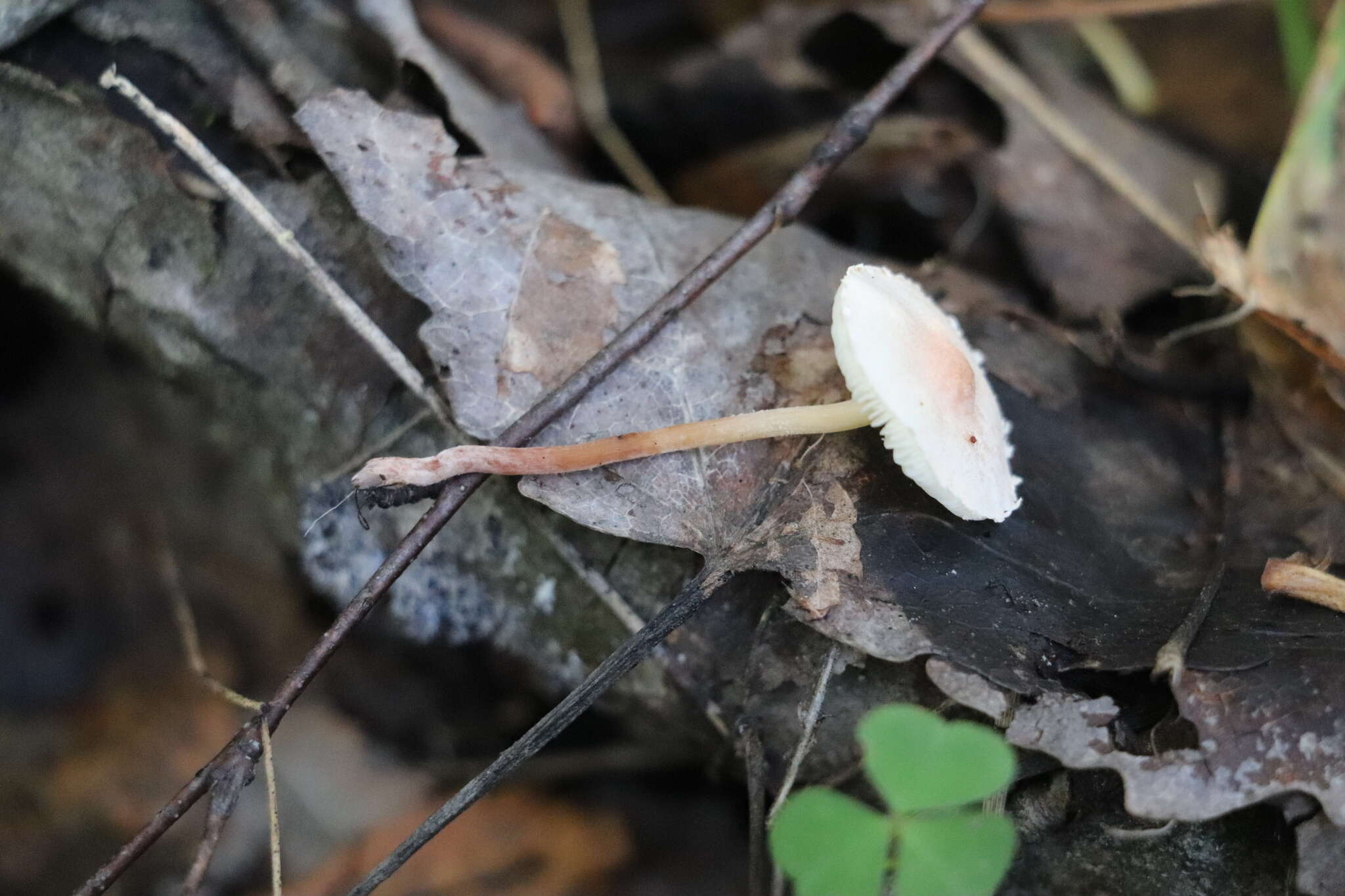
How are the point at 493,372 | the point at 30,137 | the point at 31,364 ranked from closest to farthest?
the point at 493,372 → the point at 30,137 → the point at 31,364

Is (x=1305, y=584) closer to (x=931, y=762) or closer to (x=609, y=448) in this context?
(x=931, y=762)

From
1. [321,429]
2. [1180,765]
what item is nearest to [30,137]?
[321,429]

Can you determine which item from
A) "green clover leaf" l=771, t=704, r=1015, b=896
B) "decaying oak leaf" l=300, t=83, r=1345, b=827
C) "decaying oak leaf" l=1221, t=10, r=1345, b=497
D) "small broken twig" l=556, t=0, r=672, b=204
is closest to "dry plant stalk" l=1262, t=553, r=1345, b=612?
"decaying oak leaf" l=300, t=83, r=1345, b=827

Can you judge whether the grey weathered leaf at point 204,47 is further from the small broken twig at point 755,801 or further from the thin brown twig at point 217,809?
the small broken twig at point 755,801

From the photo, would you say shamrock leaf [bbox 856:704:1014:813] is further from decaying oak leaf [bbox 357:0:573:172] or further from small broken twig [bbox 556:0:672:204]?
small broken twig [bbox 556:0:672:204]

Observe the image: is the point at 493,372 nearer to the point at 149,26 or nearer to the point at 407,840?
the point at 407,840

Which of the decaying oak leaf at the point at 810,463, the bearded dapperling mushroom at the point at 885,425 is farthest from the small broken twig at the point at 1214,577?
the bearded dapperling mushroom at the point at 885,425
